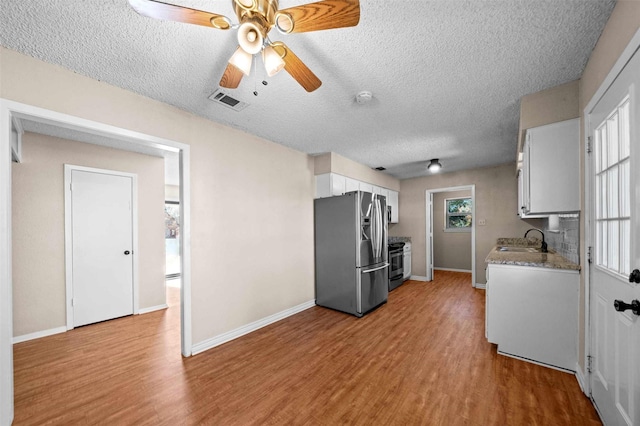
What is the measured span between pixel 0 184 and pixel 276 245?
2479mm

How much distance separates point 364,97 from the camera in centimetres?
224

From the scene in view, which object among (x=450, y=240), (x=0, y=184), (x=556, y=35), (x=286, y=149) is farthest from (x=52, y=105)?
(x=450, y=240)

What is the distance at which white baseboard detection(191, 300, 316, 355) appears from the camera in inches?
101

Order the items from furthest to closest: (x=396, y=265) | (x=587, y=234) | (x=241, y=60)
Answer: (x=396, y=265)
(x=587, y=234)
(x=241, y=60)

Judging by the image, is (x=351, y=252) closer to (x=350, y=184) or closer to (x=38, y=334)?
(x=350, y=184)

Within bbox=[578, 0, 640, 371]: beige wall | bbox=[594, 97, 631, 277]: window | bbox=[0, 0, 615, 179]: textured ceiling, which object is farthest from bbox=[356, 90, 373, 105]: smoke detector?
bbox=[594, 97, 631, 277]: window

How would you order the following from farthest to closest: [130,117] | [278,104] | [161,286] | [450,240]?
1. [450,240]
2. [161,286]
3. [278,104]
4. [130,117]

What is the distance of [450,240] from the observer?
673 centimetres

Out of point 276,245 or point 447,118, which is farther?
point 276,245

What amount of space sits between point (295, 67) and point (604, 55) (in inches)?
72.5

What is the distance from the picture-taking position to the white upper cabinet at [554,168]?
202 centimetres

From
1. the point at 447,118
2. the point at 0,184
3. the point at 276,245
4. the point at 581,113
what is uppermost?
the point at 447,118

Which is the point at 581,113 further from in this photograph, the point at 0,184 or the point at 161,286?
the point at 161,286

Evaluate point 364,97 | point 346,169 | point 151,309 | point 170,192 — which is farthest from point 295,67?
point 170,192
